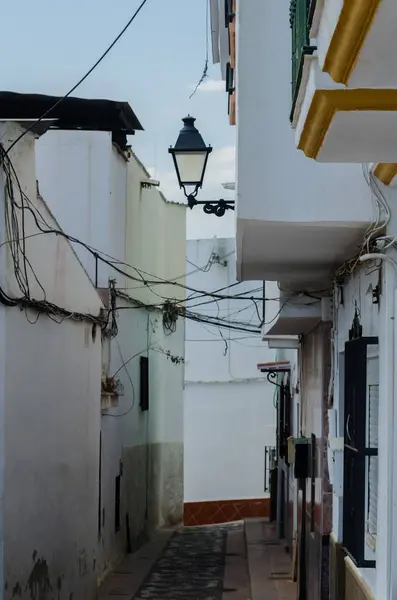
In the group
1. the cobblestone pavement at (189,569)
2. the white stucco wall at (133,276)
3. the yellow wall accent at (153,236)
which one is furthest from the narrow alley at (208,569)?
the yellow wall accent at (153,236)

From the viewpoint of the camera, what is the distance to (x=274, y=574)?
15.5 meters

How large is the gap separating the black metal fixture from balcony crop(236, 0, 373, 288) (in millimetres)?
3830

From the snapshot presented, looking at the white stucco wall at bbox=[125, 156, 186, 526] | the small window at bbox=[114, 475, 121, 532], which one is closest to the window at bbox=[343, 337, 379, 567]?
the small window at bbox=[114, 475, 121, 532]

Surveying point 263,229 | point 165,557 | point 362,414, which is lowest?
point 165,557

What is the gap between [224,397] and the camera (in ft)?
98.3

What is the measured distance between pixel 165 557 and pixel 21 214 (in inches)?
434

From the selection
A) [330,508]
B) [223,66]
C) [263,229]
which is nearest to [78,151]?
[223,66]

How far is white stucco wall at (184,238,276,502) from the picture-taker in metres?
29.4

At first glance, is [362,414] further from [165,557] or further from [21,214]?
[165,557]

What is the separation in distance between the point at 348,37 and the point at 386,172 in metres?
2.96

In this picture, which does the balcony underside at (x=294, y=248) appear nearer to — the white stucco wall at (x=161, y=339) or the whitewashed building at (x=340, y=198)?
the whitewashed building at (x=340, y=198)

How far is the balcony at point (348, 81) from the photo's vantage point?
3171mm

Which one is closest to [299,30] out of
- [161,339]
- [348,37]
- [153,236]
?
[348,37]

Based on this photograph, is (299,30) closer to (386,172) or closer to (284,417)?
(386,172)
